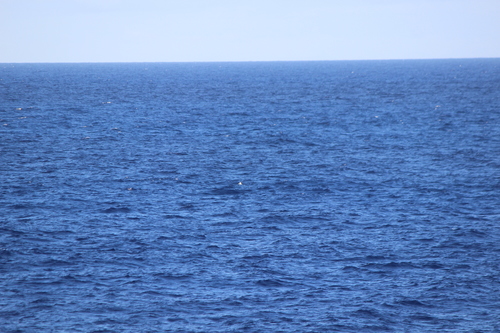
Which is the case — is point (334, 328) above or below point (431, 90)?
below

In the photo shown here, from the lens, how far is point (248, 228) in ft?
137

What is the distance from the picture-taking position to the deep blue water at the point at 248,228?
28250 mm

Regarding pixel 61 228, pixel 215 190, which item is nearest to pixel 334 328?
pixel 61 228

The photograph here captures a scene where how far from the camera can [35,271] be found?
32.9m

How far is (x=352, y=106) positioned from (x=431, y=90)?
166 ft

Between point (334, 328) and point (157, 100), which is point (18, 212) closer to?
point (334, 328)

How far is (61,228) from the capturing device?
133 feet

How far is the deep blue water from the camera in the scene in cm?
2825

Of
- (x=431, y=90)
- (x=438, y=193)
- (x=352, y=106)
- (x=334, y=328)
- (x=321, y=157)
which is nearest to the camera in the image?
(x=334, y=328)

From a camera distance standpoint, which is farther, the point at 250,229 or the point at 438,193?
the point at 438,193

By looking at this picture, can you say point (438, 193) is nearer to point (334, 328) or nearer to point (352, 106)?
point (334, 328)

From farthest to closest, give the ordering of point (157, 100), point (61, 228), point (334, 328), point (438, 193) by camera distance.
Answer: point (157, 100) → point (438, 193) → point (61, 228) → point (334, 328)

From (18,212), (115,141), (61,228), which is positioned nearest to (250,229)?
(61,228)

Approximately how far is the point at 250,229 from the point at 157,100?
9847 cm
